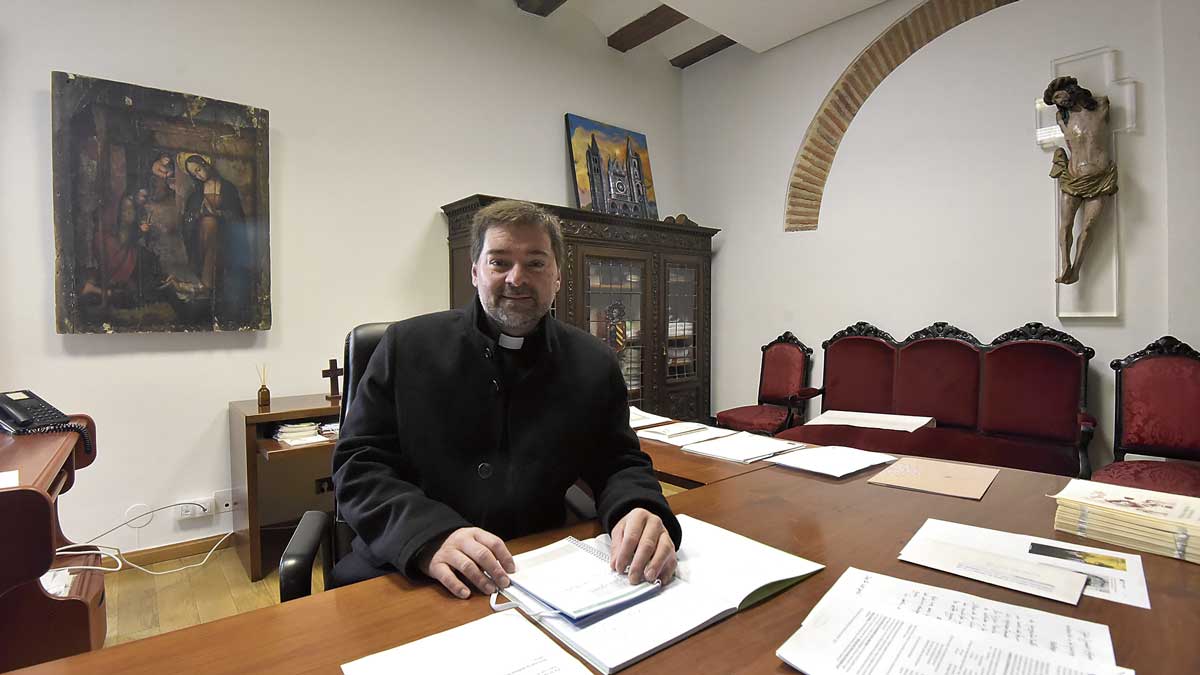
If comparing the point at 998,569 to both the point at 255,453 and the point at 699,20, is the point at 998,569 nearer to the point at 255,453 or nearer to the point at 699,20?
the point at 255,453

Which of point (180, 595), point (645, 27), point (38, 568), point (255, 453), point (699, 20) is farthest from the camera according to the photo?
point (645, 27)

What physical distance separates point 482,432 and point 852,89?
160 inches

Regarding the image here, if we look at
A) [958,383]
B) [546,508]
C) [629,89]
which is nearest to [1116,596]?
[546,508]

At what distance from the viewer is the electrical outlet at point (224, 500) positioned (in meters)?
2.95

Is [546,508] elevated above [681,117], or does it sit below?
below

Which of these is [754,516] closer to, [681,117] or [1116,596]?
[1116,596]

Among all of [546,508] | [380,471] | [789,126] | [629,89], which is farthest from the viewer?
[629,89]

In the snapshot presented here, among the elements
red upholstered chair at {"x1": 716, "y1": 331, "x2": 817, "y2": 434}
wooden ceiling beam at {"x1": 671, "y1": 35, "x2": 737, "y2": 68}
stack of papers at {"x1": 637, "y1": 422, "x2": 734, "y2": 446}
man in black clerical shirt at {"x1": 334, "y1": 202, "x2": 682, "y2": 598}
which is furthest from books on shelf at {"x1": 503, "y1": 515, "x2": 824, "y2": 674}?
wooden ceiling beam at {"x1": 671, "y1": 35, "x2": 737, "y2": 68}

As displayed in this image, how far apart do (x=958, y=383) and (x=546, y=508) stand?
310 centimetres

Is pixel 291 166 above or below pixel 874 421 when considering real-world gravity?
above

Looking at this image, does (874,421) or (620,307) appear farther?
(620,307)

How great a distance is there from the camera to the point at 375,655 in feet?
2.34

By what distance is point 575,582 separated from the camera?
890 mm

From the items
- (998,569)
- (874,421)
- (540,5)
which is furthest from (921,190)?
(998,569)
